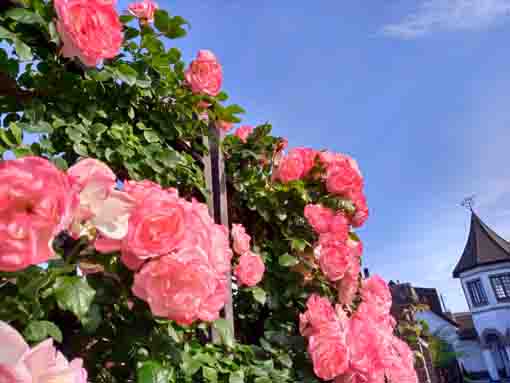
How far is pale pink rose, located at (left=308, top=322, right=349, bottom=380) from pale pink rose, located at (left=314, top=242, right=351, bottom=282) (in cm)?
29

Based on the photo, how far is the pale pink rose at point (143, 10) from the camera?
1.25m

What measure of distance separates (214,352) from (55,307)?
0.47 m

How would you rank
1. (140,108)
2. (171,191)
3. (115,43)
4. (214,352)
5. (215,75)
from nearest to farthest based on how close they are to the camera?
1. (171,191)
2. (115,43)
3. (214,352)
4. (140,108)
5. (215,75)

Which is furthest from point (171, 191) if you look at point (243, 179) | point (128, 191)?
point (243, 179)

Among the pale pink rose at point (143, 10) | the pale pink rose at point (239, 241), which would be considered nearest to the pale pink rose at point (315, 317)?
the pale pink rose at point (239, 241)

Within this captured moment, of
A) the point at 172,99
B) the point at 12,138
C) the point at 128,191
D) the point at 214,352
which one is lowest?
the point at 214,352

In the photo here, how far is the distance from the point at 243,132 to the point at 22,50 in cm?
100

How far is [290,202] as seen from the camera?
173 cm

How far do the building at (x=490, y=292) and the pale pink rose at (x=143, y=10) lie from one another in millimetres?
28630

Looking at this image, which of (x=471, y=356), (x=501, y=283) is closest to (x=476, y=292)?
(x=501, y=283)

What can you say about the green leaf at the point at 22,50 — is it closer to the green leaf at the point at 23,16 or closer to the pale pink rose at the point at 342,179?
the green leaf at the point at 23,16

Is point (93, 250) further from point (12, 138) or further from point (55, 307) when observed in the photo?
point (12, 138)

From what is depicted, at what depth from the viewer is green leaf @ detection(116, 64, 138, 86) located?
42.8 inches

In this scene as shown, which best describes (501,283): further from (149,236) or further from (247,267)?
(149,236)
